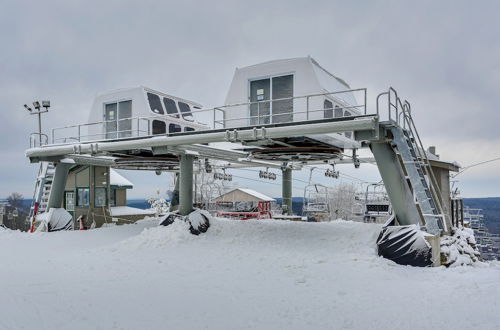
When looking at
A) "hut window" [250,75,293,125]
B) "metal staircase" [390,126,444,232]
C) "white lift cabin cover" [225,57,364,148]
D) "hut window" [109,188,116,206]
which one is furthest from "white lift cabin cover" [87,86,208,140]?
"metal staircase" [390,126,444,232]

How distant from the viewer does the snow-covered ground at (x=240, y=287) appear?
5625 millimetres

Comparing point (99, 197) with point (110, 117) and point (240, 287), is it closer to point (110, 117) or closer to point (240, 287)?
point (110, 117)

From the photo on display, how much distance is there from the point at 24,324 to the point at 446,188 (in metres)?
14.3

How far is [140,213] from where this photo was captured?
24.8 metres

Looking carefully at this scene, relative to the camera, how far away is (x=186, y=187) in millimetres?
15758

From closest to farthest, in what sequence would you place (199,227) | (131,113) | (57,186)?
(199,227) → (131,113) → (57,186)

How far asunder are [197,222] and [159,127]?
5.27m

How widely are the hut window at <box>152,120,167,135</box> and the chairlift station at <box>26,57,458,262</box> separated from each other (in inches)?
1.8

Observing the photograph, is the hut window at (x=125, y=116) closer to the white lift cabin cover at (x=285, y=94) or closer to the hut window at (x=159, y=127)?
the hut window at (x=159, y=127)

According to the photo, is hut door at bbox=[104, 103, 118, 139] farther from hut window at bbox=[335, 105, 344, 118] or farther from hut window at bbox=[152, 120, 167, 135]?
hut window at bbox=[335, 105, 344, 118]

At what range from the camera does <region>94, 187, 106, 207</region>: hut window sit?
72.6 feet

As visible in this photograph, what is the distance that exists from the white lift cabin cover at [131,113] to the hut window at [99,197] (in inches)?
219

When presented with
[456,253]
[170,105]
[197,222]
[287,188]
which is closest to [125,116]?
[170,105]

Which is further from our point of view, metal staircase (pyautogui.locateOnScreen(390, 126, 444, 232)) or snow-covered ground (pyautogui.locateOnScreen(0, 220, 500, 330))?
metal staircase (pyautogui.locateOnScreen(390, 126, 444, 232))
